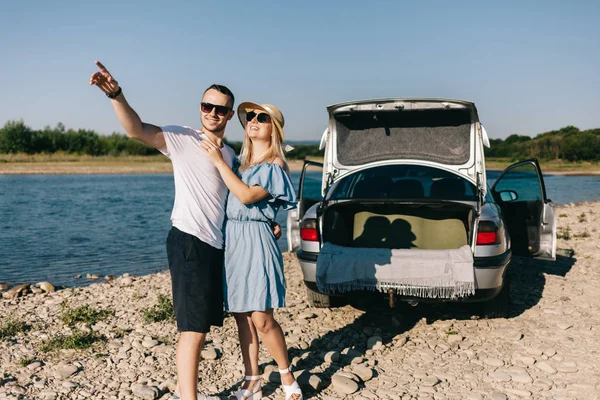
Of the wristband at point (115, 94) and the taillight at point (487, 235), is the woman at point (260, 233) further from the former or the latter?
the taillight at point (487, 235)

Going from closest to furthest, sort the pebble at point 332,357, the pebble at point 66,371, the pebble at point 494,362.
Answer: the pebble at point 66,371, the pebble at point 494,362, the pebble at point 332,357

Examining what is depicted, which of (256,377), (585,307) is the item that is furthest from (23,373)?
(585,307)

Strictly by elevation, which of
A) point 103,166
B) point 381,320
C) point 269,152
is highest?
point 269,152

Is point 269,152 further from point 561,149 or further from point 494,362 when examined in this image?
point 561,149

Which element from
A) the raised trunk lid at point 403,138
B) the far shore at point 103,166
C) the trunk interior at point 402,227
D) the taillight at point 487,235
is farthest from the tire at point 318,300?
the far shore at point 103,166

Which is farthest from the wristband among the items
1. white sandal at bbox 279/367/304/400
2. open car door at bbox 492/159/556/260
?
open car door at bbox 492/159/556/260

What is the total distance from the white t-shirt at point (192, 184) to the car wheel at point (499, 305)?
339 centimetres

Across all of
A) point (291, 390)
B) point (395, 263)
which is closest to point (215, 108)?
point (291, 390)

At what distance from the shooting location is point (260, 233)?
3.70 m

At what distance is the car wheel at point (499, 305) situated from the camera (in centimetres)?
575

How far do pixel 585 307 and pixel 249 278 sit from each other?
450 centimetres

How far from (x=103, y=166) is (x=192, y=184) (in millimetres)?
57277

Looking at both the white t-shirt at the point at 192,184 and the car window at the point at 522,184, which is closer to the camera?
the white t-shirt at the point at 192,184

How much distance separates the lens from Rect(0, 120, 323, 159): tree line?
6825cm
